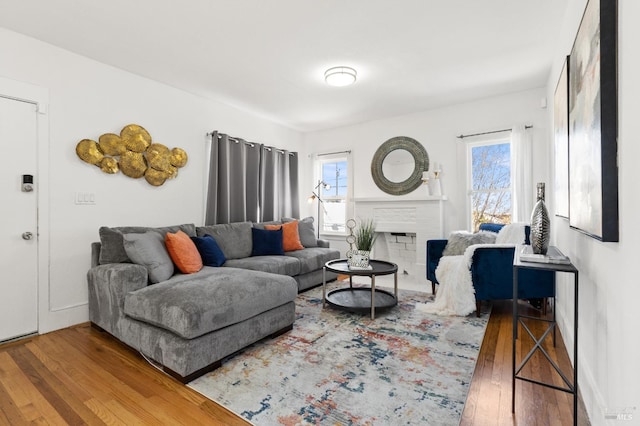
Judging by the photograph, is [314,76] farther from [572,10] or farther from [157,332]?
[157,332]

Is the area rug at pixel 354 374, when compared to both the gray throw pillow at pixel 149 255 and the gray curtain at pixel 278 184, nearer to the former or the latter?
the gray throw pillow at pixel 149 255

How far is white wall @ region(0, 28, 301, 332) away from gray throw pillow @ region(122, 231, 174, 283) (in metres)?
0.76

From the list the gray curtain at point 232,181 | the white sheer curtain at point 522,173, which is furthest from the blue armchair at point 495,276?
the gray curtain at point 232,181

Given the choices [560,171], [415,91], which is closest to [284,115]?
[415,91]

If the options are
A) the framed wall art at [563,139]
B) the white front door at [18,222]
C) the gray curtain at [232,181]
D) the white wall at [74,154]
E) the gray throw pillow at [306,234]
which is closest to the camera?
the framed wall art at [563,139]

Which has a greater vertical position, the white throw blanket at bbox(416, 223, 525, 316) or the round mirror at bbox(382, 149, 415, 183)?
the round mirror at bbox(382, 149, 415, 183)

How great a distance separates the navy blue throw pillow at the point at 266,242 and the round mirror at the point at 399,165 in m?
2.06

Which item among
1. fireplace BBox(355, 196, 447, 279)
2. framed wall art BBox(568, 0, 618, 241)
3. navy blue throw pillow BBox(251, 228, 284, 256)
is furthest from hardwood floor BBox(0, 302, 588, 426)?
fireplace BBox(355, 196, 447, 279)

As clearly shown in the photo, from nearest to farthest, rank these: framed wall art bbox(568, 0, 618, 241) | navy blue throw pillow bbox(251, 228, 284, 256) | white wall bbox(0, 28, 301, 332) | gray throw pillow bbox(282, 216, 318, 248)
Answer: framed wall art bbox(568, 0, 618, 241), white wall bbox(0, 28, 301, 332), navy blue throw pillow bbox(251, 228, 284, 256), gray throw pillow bbox(282, 216, 318, 248)

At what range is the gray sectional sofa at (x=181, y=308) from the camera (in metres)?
2.01

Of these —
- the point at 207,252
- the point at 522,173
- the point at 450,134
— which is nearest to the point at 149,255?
the point at 207,252

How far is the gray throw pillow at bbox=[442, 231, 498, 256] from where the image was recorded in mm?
3633

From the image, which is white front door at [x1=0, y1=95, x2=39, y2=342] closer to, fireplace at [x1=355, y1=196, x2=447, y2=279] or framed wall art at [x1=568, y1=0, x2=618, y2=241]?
framed wall art at [x1=568, y1=0, x2=618, y2=241]

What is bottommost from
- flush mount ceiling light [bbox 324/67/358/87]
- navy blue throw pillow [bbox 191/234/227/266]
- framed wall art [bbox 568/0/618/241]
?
navy blue throw pillow [bbox 191/234/227/266]
